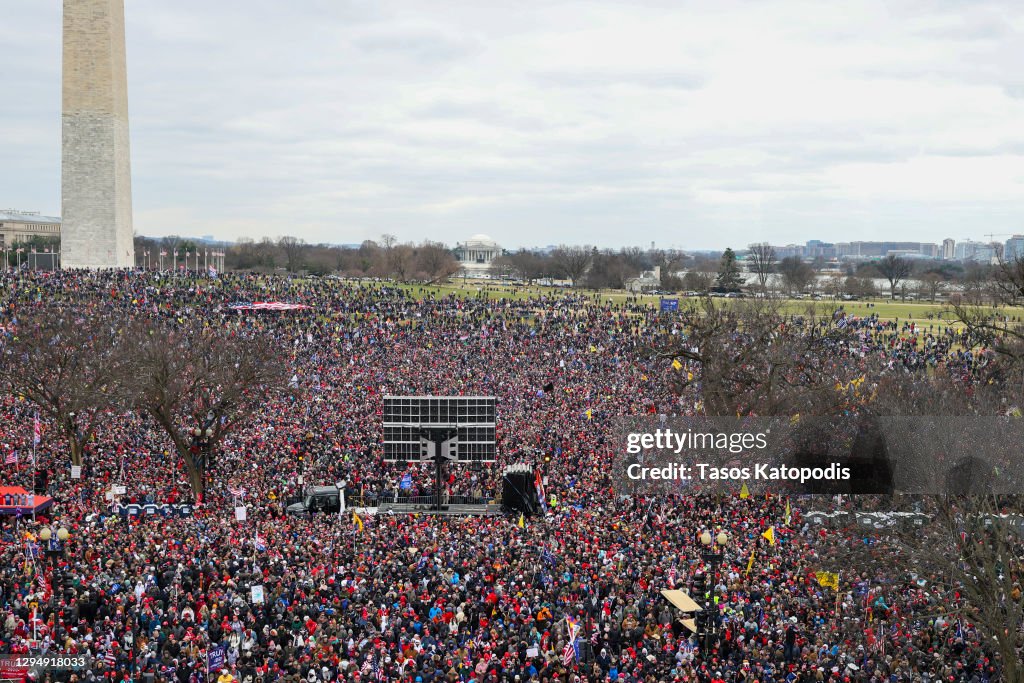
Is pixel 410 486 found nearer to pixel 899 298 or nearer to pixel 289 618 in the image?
pixel 289 618

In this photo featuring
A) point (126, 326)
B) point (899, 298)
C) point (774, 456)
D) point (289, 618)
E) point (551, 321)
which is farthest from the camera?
point (899, 298)

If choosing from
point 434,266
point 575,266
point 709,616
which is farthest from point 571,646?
point 575,266

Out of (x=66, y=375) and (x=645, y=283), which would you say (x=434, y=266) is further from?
(x=66, y=375)

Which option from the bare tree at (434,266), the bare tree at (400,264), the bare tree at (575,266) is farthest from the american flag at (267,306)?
the bare tree at (575,266)

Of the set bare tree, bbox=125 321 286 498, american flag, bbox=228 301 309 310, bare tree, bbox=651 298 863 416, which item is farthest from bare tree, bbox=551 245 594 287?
bare tree, bbox=125 321 286 498

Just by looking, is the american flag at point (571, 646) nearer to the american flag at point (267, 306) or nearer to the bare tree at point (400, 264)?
the american flag at point (267, 306)

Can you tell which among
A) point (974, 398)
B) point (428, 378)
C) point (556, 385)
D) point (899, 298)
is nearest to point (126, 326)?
point (428, 378)

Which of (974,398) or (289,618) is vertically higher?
(974,398)
